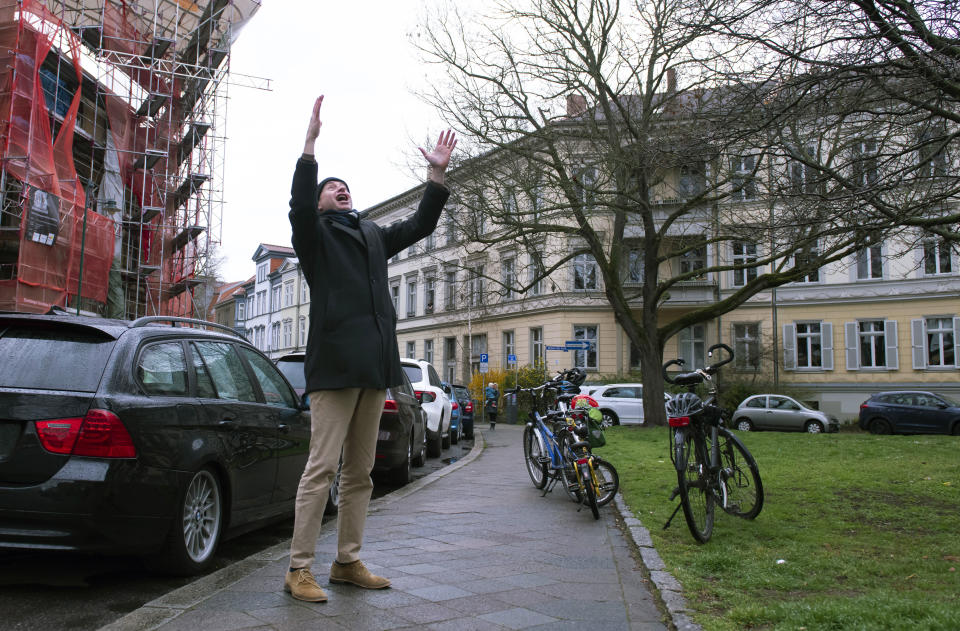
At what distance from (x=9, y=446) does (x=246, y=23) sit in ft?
111

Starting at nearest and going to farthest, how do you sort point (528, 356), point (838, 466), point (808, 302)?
point (838, 466), point (808, 302), point (528, 356)

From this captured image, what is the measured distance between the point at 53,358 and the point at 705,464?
175 inches

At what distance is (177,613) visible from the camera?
140 inches

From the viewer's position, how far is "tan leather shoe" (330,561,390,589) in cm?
412

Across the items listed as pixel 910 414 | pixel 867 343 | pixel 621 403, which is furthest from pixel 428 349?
pixel 910 414

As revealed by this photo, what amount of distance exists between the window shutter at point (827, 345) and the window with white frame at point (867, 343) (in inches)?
25.3

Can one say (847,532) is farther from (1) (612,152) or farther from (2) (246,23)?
(2) (246,23)

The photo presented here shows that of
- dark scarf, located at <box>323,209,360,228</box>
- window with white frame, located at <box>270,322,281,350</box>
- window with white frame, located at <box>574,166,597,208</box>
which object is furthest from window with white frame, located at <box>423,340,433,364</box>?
dark scarf, located at <box>323,209,360,228</box>

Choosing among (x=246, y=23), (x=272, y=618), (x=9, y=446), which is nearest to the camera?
(x=272, y=618)

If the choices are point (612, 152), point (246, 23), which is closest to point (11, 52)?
point (246, 23)

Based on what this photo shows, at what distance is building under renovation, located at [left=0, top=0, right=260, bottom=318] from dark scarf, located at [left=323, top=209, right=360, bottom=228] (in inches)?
797

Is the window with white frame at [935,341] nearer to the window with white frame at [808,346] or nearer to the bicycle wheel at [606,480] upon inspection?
the window with white frame at [808,346]

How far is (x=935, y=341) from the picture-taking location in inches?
1297

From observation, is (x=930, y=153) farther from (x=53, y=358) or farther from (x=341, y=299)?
(x=53, y=358)
